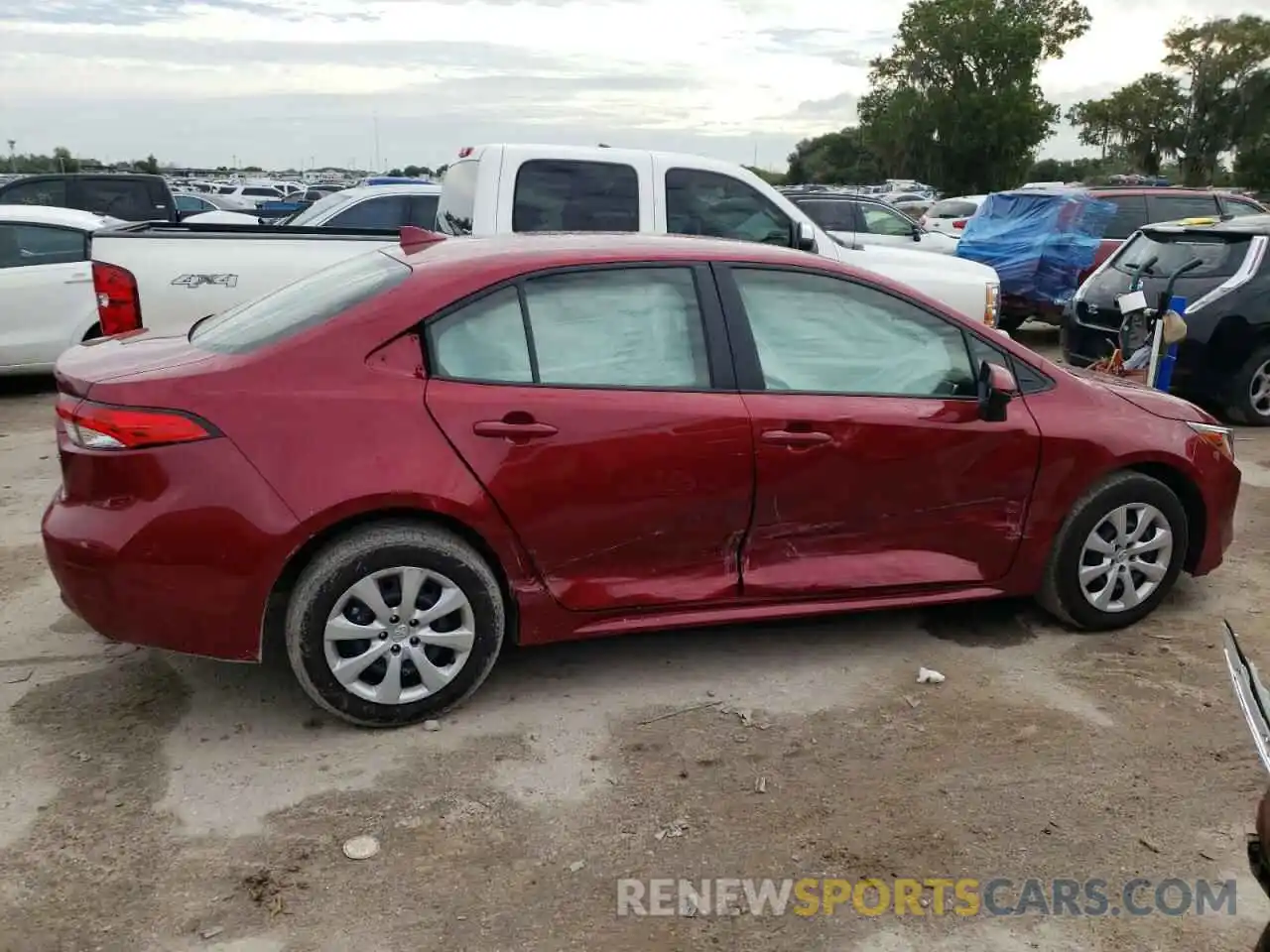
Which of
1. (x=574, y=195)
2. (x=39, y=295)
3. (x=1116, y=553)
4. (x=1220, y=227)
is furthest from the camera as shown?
(x=39, y=295)

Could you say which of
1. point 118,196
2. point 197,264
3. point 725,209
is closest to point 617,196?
point 725,209

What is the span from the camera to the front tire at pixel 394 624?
3387 mm

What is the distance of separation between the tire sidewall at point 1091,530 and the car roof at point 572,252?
4.51ft

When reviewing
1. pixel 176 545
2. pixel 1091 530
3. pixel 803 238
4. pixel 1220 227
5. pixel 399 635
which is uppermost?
pixel 1220 227

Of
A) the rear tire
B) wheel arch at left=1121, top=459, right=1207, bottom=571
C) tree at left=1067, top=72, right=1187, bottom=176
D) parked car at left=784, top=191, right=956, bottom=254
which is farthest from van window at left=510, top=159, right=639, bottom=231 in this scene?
tree at left=1067, top=72, right=1187, bottom=176

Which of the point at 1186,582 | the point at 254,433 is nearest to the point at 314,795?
the point at 254,433

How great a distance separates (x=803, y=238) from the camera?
7152 millimetres

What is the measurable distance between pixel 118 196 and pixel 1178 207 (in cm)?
1303

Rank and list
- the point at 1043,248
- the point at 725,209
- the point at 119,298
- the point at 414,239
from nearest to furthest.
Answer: the point at 414,239, the point at 119,298, the point at 725,209, the point at 1043,248

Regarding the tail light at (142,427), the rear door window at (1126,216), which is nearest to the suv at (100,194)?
the rear door window at (1126,216)

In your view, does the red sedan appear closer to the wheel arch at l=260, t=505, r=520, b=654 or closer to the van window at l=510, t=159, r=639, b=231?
the wheel arch at l=260, t=505, r=520, b=654

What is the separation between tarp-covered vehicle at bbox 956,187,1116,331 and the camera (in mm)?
11883

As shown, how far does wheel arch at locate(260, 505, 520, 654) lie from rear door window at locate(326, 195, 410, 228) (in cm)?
747

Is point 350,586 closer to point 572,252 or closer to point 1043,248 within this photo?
point 572,252
